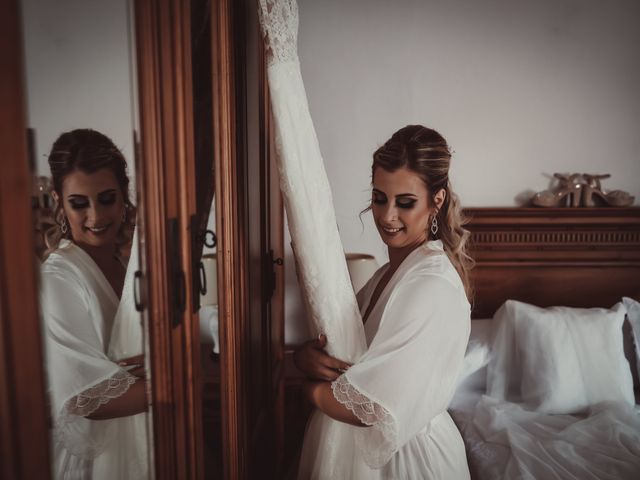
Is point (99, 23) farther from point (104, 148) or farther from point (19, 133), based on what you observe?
point (19, 133)

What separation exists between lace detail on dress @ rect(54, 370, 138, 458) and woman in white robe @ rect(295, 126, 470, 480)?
0.55 m

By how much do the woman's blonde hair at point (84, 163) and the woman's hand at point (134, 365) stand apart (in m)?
0.17

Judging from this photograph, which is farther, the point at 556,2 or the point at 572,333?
the point at 556,2

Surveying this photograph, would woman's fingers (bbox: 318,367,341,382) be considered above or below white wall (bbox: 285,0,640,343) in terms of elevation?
below

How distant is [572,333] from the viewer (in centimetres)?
190

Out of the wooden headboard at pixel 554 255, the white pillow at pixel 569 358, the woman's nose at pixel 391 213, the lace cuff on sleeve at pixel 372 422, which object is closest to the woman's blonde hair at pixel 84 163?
the lace cuff on sleeve at pixel 372 422

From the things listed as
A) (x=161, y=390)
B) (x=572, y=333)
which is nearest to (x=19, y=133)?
(x=161, y=390)

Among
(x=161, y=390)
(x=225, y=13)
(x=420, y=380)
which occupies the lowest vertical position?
(x=420, y=380)

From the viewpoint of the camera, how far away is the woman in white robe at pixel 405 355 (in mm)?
973

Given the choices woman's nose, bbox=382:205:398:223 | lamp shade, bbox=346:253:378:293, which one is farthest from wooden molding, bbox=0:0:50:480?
lamp shade, bbox=346:253:378:293

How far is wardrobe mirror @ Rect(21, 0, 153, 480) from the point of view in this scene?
44 centimetres

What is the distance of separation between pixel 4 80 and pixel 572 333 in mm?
2149

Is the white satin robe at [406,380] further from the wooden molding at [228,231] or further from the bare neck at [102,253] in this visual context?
the bare neck at [102,253]

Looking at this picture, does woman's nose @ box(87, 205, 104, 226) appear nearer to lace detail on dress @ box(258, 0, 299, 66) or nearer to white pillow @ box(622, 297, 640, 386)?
lace detail on dress @ box(258, 0, 299, 66)
